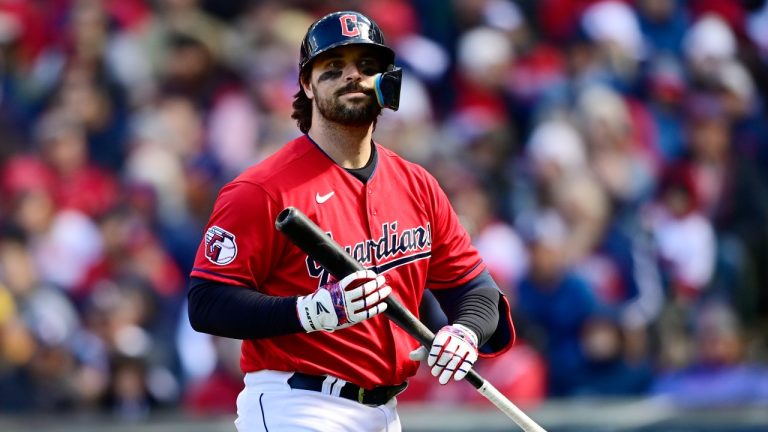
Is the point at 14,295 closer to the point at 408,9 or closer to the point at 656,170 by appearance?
the point at 408,9

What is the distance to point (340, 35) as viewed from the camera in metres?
4.11

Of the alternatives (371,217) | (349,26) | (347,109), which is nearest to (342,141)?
(347,109)

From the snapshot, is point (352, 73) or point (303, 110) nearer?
point (352, 73)

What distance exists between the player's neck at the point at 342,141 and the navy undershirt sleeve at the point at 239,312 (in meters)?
0.55

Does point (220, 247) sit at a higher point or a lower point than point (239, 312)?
higher

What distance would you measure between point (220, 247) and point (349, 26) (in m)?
0.80

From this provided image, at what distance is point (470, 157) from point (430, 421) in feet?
7.88

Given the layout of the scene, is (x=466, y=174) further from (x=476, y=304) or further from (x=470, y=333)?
(x=470, y=333)

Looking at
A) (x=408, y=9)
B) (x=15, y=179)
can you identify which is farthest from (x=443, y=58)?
(x=15, y=179)

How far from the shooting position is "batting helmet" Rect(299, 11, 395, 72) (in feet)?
13.5

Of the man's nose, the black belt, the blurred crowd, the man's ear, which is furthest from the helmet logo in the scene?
the blurred crowd

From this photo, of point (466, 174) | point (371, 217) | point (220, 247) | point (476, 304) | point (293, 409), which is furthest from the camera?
point (466, 174)

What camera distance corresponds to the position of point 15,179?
32.2ft

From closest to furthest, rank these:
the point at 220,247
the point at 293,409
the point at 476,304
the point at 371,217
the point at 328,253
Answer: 1. the point at 328,253
2. the point at 220,247
3. the point at 293,409
4. the point at 371,217
5. the point at 476,304
